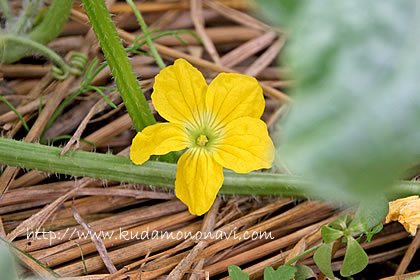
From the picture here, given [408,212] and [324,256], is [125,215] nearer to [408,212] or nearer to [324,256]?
[324,256]

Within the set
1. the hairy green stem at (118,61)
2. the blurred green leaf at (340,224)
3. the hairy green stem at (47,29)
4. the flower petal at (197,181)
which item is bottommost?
the blurred green leaf at (340,224)

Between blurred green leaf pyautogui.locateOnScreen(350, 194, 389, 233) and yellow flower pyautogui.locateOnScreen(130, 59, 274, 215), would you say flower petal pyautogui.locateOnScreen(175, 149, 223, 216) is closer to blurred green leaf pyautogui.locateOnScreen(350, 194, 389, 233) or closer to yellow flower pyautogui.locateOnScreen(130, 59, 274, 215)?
yellow flower pyautogui.locateOnScreen(130, 59, 274, 215)

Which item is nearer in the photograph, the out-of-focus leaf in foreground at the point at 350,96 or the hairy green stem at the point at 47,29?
the out-of-focus leaf in foreground at the point at 350,96

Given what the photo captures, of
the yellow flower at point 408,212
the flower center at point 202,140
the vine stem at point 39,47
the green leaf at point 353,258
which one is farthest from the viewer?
the vine stem at point 39,47

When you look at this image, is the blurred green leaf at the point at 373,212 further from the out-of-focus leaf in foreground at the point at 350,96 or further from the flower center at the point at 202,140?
the out-of-focus leaf in foreground at the point at 350,96

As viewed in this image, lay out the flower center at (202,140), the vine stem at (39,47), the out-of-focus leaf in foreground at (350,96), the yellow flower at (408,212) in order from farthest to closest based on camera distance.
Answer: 1. the vine stem at (39,47)
2. the flower center at (202,140)
3. the yellow flower at (408,212)
4. the out-of-focus leaf in foreground at (350,96)

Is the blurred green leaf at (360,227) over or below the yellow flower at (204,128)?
below

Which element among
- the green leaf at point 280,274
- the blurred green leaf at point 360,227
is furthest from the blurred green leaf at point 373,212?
the green leaf at point 280,274
